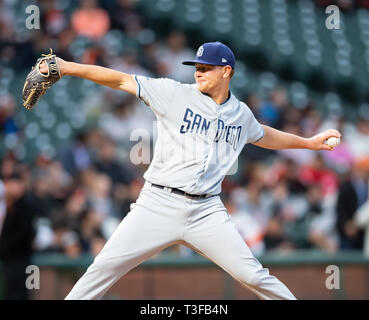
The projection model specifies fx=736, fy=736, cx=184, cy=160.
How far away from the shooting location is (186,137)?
14.3 ft

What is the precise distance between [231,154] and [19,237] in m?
3.17

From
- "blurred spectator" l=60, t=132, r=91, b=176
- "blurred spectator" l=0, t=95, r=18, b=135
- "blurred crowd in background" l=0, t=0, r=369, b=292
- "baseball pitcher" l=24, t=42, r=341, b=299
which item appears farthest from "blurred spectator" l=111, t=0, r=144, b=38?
"baseball pitcher" l=24, t=42, r=341, b=299

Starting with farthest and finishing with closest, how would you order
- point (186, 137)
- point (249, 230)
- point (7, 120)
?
point (7, 120) → point (249, 230) → point (186, 137)

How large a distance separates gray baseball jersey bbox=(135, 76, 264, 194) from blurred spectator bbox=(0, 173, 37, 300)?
2.92 meters

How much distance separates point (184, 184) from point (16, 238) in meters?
3.17

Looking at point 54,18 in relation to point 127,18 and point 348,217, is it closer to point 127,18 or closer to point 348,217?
point 127,18

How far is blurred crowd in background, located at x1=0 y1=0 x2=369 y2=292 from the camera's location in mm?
7801

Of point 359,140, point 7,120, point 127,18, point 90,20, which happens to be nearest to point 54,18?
point 90,20

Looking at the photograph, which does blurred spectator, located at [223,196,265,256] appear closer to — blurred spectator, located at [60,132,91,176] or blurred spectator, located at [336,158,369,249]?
blurred spectator, located at [336,158,369,249]

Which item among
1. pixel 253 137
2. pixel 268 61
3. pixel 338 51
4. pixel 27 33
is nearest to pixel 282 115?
pixel 268 61

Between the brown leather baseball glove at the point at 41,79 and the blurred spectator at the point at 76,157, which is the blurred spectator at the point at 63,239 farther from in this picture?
the brown leather baseball glove at the point at 41,79

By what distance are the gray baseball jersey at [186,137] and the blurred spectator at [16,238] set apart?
9.57 feet

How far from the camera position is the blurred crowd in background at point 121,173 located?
7801 mm

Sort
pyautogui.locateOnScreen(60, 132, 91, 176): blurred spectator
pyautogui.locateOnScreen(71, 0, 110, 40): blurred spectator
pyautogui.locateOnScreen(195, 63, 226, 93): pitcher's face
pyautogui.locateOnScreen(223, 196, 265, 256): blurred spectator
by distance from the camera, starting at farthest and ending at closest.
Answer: pyautogui.locateOnScreen(71, 0, 110, 40): blurred spectator
pyautogui.locateOnScreen(60, 132, 91, 176): blurred spectator
pyautogui.locateOnScreen(223, 196, 265, 256): blurred spectator
pyautogui.locateOnScreen(195, 63, 226, 93): pitcher's face
